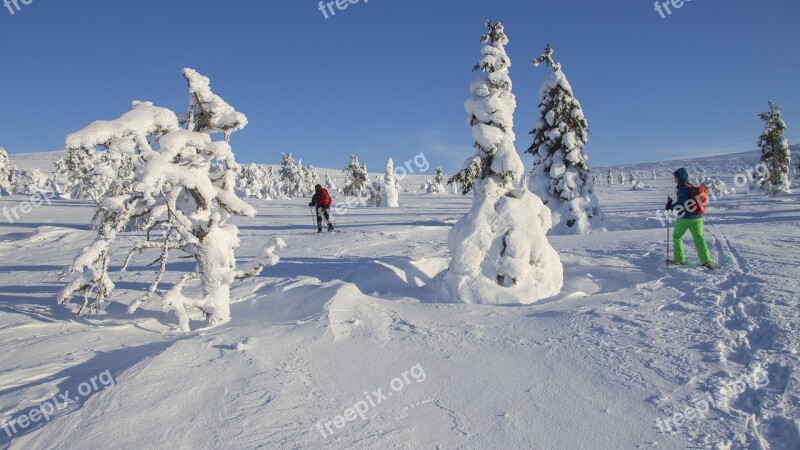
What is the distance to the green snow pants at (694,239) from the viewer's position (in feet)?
24.9

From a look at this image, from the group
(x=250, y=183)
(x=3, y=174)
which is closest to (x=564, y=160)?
(x=250, y=183)

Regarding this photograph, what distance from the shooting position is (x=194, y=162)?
596 cm

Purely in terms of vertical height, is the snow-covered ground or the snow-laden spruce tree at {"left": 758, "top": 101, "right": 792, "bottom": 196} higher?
the snow-laden spruce tree at {"left": 758, "top": 101, "right": 792, "bottom": 196}

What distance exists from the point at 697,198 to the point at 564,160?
1351cm

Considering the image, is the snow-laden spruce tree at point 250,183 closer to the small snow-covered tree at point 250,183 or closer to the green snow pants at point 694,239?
the small snow-covered tree at point 250,183

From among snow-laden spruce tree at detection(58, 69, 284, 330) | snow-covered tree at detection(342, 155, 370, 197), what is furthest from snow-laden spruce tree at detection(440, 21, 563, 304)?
snow-covered tree at detection(342, 155, 370, 197)

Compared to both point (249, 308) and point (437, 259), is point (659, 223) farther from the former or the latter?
point (249, 308)

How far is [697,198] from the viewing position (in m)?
7.78

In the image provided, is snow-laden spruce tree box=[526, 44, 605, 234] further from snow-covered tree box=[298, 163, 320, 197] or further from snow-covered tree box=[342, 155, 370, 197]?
snow-covered tree box=[298, 163, 320, 197]

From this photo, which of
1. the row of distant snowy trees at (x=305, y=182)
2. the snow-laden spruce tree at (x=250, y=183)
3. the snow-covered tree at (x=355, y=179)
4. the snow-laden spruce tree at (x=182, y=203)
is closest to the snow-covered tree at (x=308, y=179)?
the row of distant snowy trees at (x=305, y=182)

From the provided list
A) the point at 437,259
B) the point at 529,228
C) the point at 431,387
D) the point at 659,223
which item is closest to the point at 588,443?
the point at 431,387

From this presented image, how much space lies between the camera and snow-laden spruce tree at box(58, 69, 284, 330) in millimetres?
5344

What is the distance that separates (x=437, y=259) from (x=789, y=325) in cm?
716

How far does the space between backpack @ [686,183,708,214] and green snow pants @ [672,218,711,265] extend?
198 mm
